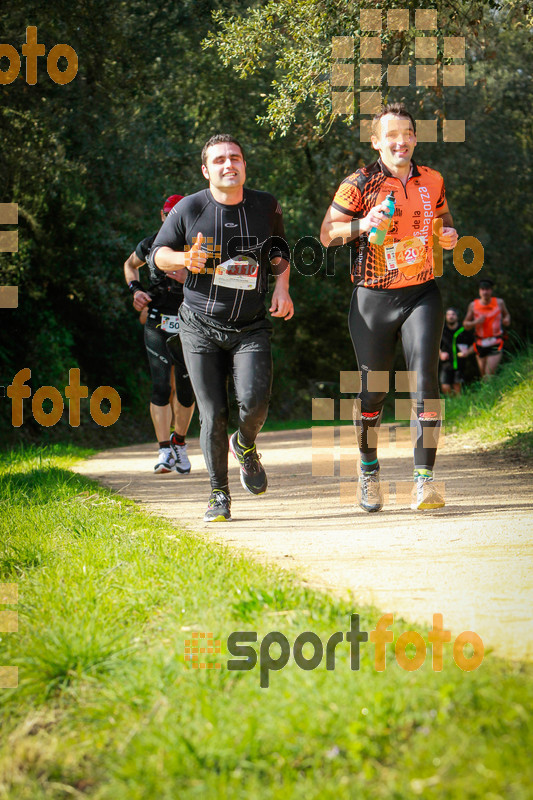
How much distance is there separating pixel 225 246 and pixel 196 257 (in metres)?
0.29

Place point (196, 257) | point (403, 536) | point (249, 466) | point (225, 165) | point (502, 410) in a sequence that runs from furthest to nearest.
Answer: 1. point (502, 410)
2. point (249, 466)
3. point (225, 165)
4. point (196, 257)
5. point (403, 536)

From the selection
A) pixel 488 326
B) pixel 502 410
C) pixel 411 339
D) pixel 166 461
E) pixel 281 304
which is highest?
pixel 281 304

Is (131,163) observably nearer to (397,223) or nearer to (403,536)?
(397,223)

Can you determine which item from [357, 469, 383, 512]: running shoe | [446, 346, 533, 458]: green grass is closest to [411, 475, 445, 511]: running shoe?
[357, 469, 383, 512]: running shoe

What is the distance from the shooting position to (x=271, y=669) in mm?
2709

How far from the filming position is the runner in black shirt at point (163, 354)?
313 inches

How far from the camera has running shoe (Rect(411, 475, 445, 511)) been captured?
5.41 meters

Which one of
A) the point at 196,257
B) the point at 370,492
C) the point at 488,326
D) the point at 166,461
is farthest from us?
the point at 488,326

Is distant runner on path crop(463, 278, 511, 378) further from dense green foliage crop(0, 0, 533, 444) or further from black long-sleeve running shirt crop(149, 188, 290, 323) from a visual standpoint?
black long-sleeve running shirt crop(149, 188, 290, 323)

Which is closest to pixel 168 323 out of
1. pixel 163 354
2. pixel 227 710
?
pixel 163 354

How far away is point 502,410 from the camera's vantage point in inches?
404

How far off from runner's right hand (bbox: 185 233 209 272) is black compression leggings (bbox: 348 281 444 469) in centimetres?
101

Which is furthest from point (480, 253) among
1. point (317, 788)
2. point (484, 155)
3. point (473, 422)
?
point (484, 155)

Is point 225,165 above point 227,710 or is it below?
above
